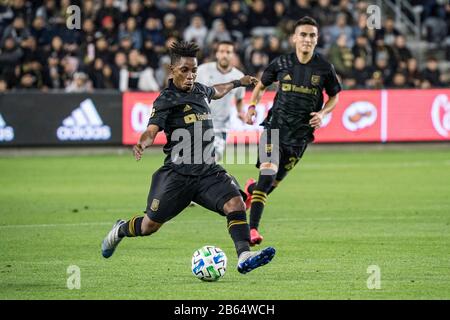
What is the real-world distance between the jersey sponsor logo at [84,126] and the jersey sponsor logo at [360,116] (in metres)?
5.42

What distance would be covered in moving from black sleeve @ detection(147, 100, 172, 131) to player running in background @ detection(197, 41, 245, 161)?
5391 mm

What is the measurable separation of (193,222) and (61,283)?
4817 mm

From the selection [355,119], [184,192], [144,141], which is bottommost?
[355,119]

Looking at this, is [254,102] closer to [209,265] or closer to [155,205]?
[155,205]

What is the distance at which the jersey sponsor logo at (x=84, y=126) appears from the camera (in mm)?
23062

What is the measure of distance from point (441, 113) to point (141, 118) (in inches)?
269

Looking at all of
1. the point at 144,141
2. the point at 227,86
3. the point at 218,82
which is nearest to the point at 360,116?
the point at 218,82

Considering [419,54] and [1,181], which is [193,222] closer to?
[1,181]

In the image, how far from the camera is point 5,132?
22.8 m

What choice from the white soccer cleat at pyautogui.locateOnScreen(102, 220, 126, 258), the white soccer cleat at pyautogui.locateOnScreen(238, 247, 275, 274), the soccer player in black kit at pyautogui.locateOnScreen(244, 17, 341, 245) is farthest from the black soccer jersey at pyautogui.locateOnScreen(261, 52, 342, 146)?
the white soccer cleat at pyautogui.locateOnScreen(238, 247, 275, 274)

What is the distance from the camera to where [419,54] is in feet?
93.5
